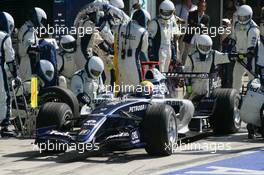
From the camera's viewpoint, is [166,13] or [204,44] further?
[166,13]

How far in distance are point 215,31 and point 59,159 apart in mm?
10884

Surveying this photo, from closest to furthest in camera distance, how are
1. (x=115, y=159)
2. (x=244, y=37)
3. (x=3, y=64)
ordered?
(x=115, y=159), (x=3, y=64), (x=244, y=37)

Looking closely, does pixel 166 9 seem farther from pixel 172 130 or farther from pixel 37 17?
pixel 172 130

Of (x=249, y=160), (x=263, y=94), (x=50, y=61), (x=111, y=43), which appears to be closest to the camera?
(x=249, y=160)

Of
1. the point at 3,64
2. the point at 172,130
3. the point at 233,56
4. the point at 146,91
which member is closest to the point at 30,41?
the point at 3,64

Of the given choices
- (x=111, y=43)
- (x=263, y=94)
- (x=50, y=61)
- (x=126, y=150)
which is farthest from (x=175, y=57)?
(x=126, y=150)

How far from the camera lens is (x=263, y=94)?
12.0 m

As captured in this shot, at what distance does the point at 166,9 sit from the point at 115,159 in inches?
240

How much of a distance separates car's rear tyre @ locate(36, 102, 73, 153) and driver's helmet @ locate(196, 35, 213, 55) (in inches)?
150

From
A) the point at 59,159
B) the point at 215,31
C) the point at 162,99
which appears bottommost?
the point at 59,159

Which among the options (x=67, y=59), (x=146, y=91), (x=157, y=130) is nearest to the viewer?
(x=157, y=130)

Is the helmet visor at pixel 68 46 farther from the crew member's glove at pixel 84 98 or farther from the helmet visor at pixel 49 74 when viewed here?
the crew member's glove at pixel 84 98

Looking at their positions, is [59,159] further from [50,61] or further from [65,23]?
[65,23]

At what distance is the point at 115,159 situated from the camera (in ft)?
33.7
